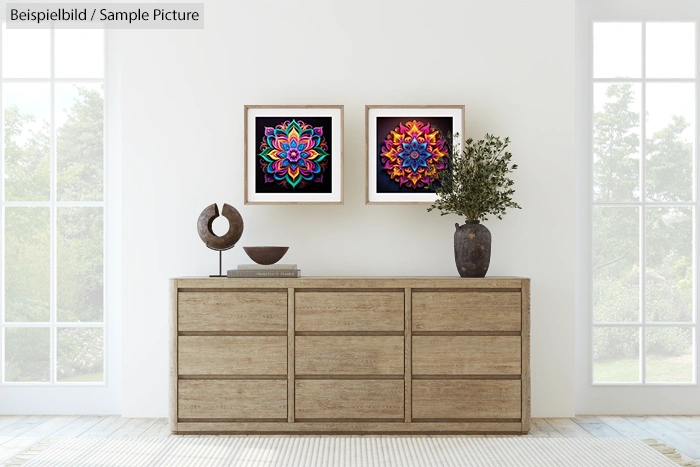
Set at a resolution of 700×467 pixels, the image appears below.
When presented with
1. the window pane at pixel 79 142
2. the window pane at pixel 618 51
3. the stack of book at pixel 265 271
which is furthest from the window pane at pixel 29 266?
the window pane at pixel 618 51

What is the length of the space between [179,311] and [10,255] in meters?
1.24

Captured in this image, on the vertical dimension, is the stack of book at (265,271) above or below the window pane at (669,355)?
above

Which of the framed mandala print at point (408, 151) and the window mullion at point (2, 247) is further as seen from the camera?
the window mullion at point (2, 247)

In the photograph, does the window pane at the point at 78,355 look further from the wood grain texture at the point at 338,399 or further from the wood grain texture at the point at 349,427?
the wood grain texture at the point at 338,399

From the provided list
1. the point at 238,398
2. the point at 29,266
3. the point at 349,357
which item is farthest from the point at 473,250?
the point at 29,266

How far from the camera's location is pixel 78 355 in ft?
12.0

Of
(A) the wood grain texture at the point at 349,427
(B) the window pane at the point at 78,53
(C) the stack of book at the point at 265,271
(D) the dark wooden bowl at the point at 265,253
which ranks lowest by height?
(A) the wood grain texture at the point at 349,427

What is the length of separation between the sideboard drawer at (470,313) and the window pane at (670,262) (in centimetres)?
105

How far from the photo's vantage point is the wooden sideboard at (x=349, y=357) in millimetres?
3137

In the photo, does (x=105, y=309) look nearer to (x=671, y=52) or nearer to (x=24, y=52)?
(x=24, y=52)

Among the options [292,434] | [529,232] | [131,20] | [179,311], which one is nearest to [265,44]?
[131,20]

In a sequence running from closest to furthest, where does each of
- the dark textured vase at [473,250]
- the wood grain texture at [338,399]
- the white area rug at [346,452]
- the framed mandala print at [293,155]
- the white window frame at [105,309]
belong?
1. the white area rug at [346,452]
2. the wood grain texture at [338,399]
3. the dark textured vase at [473,250]
4. the framed mandala print at [293,155]
5. the white window frame at [105,309]

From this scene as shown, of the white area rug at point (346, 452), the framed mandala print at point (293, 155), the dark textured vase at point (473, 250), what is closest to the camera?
the white area rug at point (346, 452)

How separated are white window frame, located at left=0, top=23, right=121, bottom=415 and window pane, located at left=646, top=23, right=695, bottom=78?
10.0 feet
